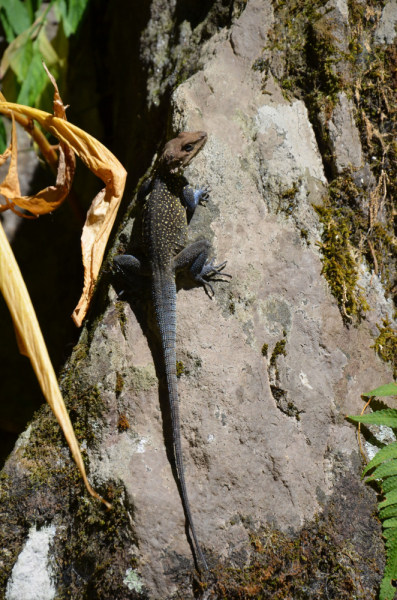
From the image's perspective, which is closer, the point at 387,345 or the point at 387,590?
the point at 387,590

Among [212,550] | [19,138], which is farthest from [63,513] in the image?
[19,138]

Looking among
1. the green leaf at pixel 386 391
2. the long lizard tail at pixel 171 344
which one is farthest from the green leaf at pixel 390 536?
the long lizard tail at pixel 171 344

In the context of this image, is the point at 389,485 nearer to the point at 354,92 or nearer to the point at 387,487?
the point at 387,487

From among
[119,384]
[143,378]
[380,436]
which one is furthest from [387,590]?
[119,384]

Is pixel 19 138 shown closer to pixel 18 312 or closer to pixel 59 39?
pixel 59 39

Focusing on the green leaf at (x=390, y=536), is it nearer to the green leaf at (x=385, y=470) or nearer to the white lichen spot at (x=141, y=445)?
the green leaf at (x=385, y=470)

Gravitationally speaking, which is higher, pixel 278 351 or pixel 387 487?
pixel 278 351

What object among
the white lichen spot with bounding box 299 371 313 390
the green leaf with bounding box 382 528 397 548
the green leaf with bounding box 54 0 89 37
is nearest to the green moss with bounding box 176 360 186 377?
the white lichen spot with bounding box 299 371 313 390

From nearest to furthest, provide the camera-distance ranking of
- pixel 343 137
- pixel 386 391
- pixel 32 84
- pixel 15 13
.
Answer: pixel 386 391
pixel 343 137
pixel 32 84
pixel 15 13
